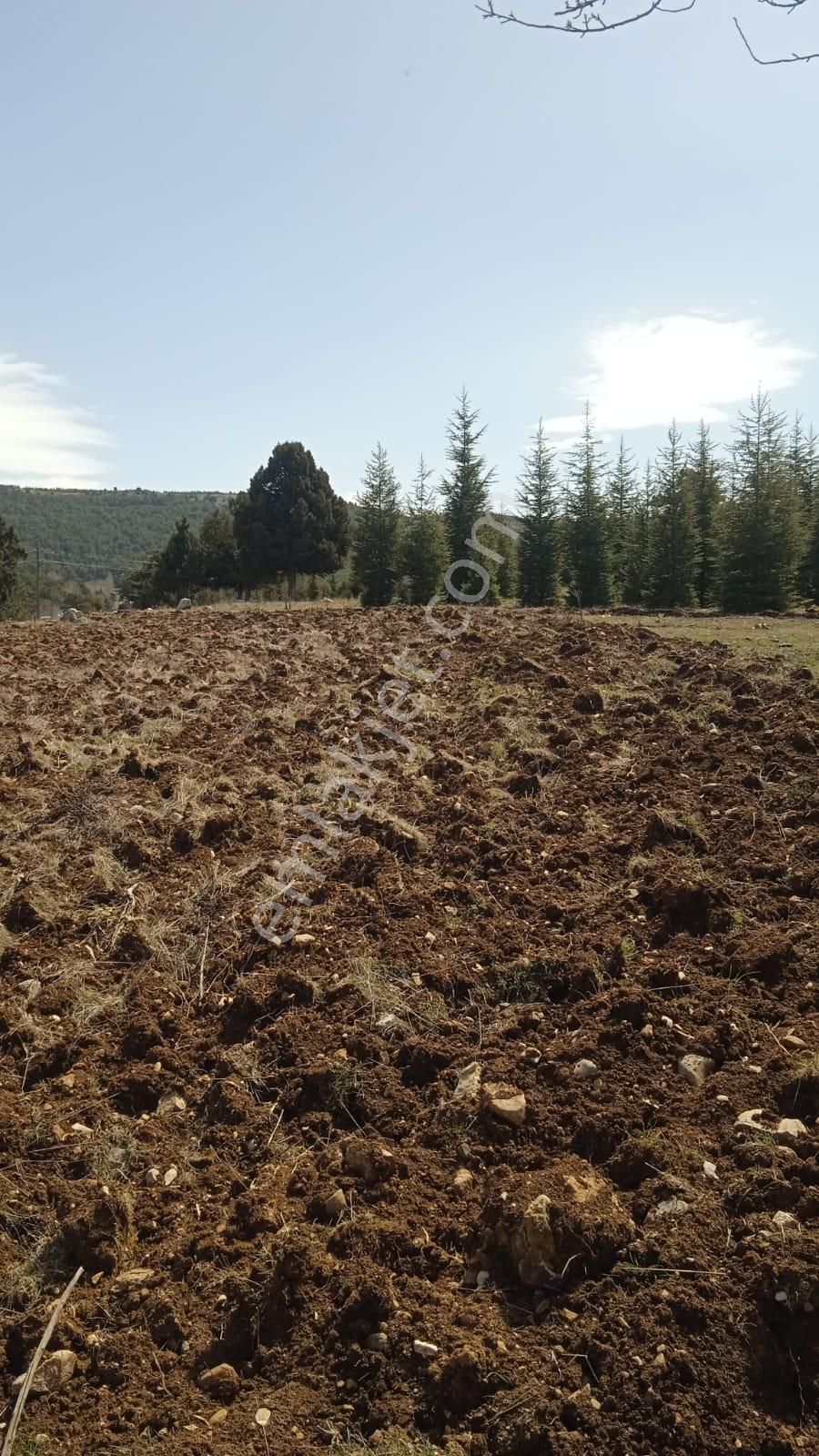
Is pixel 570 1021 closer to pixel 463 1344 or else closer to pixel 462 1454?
pixel 463 1344

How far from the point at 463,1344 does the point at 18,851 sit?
3.70 metres

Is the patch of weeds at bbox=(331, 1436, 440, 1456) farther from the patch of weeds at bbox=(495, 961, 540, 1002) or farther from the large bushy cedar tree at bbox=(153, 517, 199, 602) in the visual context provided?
the large bushy cedar tree at bbox=(153, 517, 199, 602)

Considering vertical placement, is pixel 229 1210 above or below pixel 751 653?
below

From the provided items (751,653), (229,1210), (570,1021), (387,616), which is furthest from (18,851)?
(387,616)

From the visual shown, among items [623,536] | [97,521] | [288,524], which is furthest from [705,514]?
[97,521]

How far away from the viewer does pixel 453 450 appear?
2459 cm

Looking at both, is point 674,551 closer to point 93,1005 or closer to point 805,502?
point 805,502

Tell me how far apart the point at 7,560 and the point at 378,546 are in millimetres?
20578

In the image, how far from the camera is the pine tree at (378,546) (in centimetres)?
2442

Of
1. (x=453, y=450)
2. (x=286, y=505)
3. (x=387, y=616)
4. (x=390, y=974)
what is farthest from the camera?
(x=286, y=505)

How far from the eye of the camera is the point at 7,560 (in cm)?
3738

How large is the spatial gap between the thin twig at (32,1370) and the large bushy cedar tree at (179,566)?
35.3 meters

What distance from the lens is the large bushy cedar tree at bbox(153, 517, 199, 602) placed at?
36219 millimetres

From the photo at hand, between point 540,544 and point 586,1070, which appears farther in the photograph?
point 540,544
